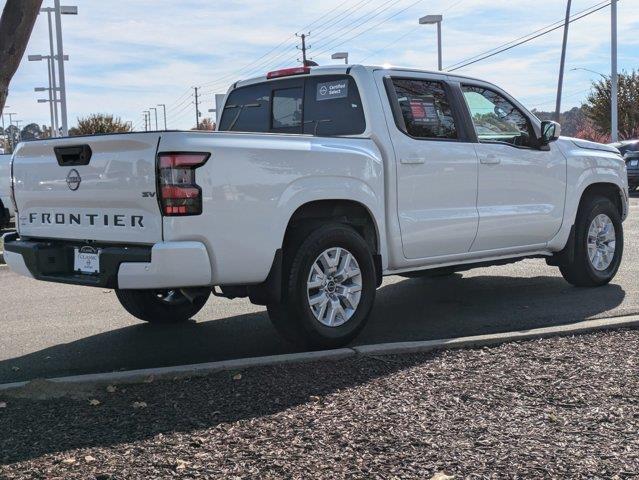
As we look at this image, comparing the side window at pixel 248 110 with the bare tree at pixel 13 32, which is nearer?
the bare tree at pixel 13 32

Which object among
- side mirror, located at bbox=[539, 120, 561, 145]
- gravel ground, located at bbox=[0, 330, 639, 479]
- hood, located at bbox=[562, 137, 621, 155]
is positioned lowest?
gravel ground, located at bbox=[0, 330, 639, 479]

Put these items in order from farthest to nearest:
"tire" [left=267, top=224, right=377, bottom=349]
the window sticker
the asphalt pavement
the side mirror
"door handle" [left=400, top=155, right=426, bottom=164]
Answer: the side mirror, the window sticker, "door handle" [left=400, top=155, right=426, bottom=164], the asphalt pavement, "tire" [left=267, top=224, right=377, bottom=349]

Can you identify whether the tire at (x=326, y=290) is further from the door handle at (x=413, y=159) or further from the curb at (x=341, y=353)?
the door handle at (x=413, y=159)

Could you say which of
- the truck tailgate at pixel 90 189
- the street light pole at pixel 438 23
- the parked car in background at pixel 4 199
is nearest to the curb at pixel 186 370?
the truck tailgate at pixel 90 189

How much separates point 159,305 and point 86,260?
161 cm

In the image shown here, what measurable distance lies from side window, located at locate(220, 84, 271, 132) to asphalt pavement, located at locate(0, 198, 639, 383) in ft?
5.47

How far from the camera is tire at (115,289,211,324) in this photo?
21.7 ft

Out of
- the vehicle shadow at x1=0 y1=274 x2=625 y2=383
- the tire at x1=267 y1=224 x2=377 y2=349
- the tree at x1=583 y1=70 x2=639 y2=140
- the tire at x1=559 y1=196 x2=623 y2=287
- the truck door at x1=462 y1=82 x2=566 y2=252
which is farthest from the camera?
the tree at x1=583 y1=70 x2=639 y2=140

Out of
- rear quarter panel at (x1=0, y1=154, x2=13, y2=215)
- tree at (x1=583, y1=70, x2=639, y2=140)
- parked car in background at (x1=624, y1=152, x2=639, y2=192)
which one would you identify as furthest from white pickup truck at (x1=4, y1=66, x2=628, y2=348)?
tree at (x1=583, y1=70, x2=639, y2=140)

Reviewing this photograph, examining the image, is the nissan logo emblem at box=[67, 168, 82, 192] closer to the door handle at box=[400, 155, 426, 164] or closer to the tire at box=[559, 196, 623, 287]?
the door handle at box=[400, 155, 426, 164]

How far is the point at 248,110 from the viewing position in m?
7.08

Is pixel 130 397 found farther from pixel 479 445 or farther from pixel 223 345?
pixel 479 445

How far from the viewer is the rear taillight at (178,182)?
4.75 metres

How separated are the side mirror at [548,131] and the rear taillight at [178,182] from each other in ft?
12.2
